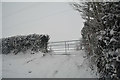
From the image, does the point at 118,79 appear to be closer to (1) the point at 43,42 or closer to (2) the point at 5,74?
(2) the point at 5,74

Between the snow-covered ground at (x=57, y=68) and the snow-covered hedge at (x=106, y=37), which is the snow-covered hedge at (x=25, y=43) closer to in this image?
the snow-covered ground at (x=57, y=68)

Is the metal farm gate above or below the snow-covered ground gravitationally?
above

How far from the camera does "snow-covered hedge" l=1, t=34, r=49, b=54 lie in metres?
15.3

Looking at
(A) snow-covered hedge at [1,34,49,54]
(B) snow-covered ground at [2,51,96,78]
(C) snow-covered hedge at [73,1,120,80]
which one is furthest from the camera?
(A) snow-covered hedge at [1,34,49,54]

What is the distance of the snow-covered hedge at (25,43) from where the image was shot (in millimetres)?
15320

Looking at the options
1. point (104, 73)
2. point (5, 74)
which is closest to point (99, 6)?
point (104, 73)

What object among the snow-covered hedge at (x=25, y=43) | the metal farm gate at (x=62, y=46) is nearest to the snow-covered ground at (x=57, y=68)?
the metal farm gate at (x=62, y=46)

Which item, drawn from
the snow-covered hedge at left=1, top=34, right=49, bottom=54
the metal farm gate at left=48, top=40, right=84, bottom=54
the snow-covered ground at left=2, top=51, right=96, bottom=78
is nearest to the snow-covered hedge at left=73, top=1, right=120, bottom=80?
the snow-covered ground at left=2, top=51, right=96, bottom=78

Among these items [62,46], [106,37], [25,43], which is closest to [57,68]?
[106,37]

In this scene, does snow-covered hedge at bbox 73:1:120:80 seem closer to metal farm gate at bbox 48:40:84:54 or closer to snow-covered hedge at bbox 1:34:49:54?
metal farm gate at bbox 48:40:84:54

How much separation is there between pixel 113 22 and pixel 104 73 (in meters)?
1.86

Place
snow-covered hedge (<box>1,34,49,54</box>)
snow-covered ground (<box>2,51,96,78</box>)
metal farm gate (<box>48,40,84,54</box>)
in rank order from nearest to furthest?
snow-covered ground (<box>2,51,96,78</box>)
metal farm gate (<box>48,40,84,54</box>)
snow-covered hedge (<box>1,34,49,54</box>)

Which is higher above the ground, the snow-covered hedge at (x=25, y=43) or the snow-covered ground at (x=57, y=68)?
the snow-covered hedge at (x=25, y=43)

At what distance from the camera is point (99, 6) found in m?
7.09
